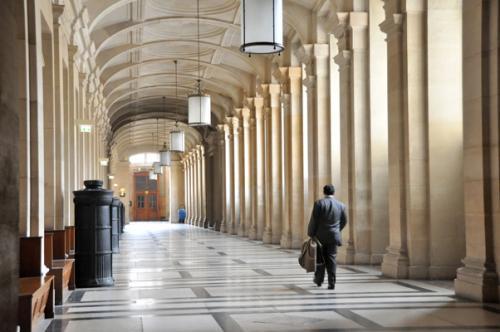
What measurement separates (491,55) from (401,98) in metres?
3.44

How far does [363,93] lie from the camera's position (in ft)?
53.1

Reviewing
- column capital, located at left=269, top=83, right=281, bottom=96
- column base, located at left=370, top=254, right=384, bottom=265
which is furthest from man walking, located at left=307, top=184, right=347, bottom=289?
column capital, located at left=269, top=83, right=281, bottom=96

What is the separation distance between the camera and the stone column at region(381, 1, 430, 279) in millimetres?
12469

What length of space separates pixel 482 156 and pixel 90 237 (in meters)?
6.24

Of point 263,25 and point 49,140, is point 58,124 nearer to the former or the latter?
point 49,140

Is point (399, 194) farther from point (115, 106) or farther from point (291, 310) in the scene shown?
point (115, 106)

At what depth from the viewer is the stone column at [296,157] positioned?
22.9m

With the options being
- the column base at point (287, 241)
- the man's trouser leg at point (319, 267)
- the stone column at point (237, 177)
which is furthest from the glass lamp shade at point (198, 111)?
the stone column at point (237, 177)

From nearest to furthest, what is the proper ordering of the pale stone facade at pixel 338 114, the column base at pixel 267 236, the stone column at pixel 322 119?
the pale stone facade at pixel 338 114 < the stone column at pixel 322 119 < the column base at pixel 267 236

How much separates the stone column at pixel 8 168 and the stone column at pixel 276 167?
75.3 feet

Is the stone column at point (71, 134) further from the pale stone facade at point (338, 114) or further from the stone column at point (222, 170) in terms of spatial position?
the stone column at point (222, 170)

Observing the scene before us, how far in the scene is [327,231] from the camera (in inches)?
448

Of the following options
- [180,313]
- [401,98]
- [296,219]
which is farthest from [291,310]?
[296,219]

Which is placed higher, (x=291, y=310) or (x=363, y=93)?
(x=363, y=93)
